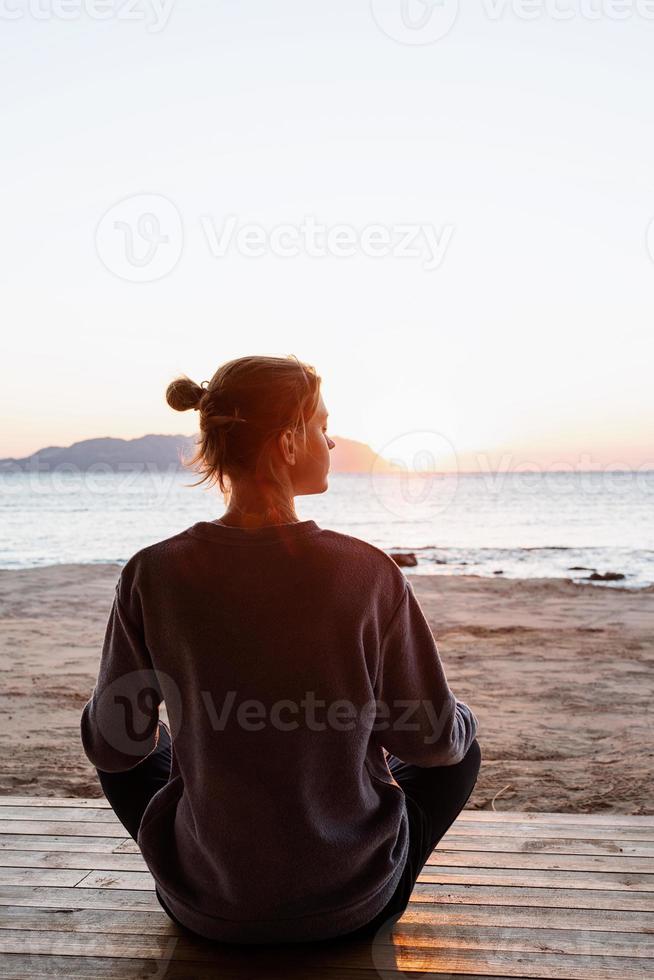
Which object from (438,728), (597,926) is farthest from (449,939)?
(438,728)

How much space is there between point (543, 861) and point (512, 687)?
3.68 metres

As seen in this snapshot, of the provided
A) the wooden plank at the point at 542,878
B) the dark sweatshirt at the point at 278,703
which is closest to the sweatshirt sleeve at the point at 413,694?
the dark sweatshirt at the point at 278,703

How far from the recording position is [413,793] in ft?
5.91

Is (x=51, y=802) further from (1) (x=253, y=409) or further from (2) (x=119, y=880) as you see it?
(1) (x=253, y=409)

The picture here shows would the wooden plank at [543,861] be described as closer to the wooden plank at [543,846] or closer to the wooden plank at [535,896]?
the wooden plank at [543,846]

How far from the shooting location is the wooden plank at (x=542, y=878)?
6.94ft

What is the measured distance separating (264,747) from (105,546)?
21.5m

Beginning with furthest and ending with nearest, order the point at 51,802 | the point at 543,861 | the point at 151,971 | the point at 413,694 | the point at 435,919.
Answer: the point at 51,802
the point at 543,861
the point at 435,919
the point at 151,971
the point at 413,694

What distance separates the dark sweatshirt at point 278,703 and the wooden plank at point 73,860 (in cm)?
73

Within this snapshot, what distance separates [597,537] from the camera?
23578 millimetres

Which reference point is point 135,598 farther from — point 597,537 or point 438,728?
point 597,537

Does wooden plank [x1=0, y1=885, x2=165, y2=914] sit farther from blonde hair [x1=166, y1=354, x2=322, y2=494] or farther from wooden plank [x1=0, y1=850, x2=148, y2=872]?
blonde hair [x1=166, y1=354, x2=322, y2=494]

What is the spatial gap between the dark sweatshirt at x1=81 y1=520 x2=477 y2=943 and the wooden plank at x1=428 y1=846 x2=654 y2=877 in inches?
29.1

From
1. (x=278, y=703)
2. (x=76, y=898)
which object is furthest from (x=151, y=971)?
(x=278, y=703)
